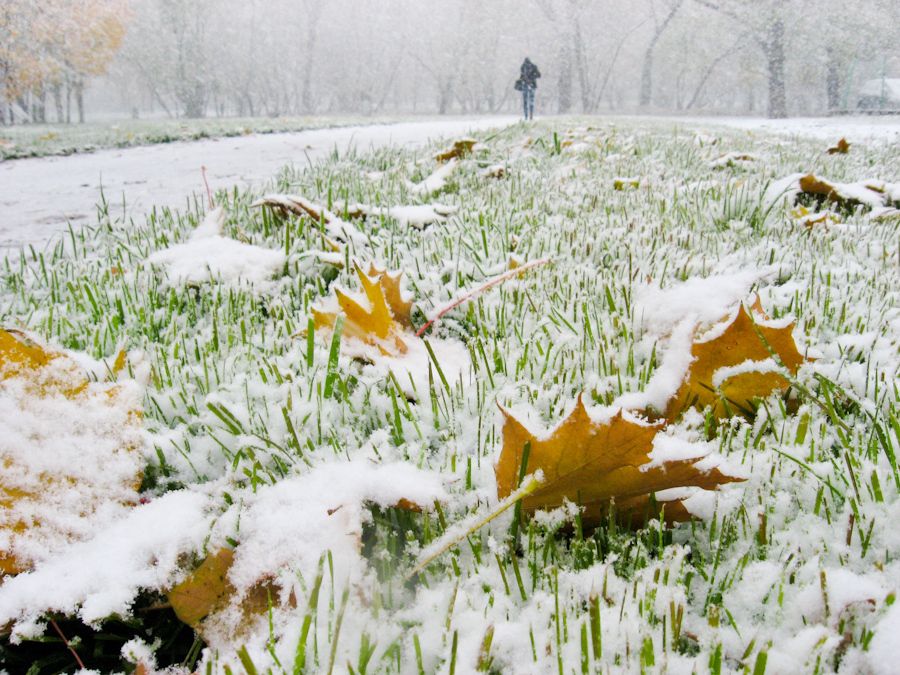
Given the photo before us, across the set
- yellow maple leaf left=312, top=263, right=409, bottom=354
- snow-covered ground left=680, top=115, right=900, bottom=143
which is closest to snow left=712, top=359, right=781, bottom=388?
yellow maple leaf left=312, top=263, right=409, bottom=354

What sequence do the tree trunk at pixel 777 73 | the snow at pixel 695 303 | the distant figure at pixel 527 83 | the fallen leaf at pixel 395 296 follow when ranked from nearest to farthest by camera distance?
1. the snow at pixel 695 303
2. the fallen leaf at pixel 395 296
3. the distant figure at pixel 527 83
4. the tree trunk at pixel 777 73

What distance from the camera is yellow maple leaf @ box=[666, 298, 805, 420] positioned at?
0.88 metres

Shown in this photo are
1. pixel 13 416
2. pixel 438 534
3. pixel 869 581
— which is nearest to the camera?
pixel 869 581

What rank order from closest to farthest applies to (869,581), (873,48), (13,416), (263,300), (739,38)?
(869,581), (13,416), (263,300), (873,48), (739,38)

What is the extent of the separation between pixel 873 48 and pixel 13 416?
32833mm


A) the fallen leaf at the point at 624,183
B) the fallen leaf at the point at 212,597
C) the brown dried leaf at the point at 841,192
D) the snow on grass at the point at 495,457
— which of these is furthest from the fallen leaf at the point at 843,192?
the fallen leaf at the point at 212,597

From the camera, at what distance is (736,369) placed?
0.88 metres

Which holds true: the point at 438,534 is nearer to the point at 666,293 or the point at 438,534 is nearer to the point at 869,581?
the point at 869,581

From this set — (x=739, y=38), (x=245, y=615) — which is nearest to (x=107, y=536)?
(x=245, y=615)

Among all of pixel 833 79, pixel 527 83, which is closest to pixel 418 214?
pixel 527 83

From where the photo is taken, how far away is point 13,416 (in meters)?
0.84

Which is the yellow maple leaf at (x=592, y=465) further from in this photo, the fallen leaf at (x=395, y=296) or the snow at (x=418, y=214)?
the snow at (x=418, y=214)

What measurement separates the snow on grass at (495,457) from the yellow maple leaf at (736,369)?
0.09 ft

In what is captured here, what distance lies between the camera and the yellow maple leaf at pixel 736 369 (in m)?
0.88
